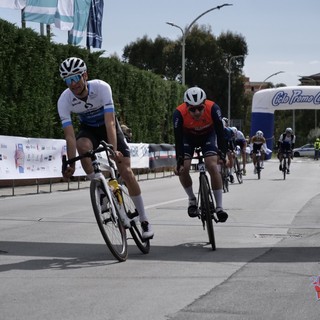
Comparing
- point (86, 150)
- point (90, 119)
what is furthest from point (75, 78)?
point (86, 150)

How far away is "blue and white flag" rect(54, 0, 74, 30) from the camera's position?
2770cm

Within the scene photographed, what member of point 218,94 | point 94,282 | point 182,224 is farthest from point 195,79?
point 94,282


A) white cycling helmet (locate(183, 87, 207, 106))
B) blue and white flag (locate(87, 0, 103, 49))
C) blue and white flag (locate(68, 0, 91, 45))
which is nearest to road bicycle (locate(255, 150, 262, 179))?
blue and white flag (locate(68, 0, 91, 45))

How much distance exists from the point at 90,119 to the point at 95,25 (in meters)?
23.3

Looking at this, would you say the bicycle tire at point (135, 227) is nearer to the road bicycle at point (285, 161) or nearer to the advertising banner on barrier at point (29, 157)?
the advertising banner on barrier at point (29, 157)

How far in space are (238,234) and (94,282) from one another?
4363 millimetres

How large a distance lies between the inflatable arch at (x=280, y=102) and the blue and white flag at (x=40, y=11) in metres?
28.5

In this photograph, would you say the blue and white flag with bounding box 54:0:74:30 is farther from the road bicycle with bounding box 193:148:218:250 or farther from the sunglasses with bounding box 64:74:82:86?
the sunglasses with bounding box 64:74:82:86

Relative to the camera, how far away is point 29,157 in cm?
2008

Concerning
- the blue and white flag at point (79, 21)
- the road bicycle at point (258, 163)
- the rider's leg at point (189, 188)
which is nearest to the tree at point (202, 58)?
the blue and white flag at point (79, 21)

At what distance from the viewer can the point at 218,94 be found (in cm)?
8525

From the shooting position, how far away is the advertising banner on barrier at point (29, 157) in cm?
1902

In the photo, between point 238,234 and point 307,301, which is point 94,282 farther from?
point 238,234

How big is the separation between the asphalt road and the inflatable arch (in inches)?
1596
